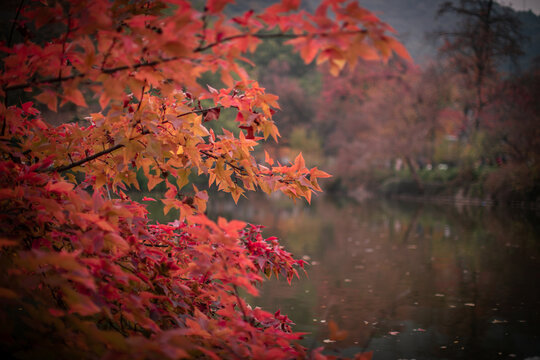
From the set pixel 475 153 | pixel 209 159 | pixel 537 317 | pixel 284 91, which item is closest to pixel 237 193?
pixel 209 159

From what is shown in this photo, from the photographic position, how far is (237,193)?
2109 millimetres

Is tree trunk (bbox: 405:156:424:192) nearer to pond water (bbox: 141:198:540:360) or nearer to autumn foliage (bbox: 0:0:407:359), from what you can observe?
pond water (bbox: 141:198:540:360)

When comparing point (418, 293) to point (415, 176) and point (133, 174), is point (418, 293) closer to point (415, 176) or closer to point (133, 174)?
point (133, 174)

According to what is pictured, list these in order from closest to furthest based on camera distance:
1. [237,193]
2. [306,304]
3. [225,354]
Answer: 1. [225,354]
2. [237,193]
3. [306,304]

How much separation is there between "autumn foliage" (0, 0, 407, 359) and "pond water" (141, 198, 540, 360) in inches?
22.2

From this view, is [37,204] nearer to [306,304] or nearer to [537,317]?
[306,304]

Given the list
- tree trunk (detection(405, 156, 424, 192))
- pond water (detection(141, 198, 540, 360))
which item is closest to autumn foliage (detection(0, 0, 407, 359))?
pond water (detection(141, 198, 540, 360))

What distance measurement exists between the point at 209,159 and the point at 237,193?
9.0 inches

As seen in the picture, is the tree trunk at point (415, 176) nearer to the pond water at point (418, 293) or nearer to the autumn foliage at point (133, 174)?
the pond water at point (418, 293)

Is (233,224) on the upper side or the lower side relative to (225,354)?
upper

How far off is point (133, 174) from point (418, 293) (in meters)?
5.27

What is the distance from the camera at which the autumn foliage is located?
121 cm

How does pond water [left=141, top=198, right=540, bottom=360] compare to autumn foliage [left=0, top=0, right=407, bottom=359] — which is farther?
pond water [left=141, top=198, right=540, bottom=360]

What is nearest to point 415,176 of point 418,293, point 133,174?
point 418,293
